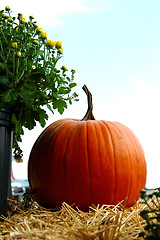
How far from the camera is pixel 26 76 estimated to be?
45.8 inches

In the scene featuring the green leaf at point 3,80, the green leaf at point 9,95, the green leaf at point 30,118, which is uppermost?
the green leaf at point 3,80

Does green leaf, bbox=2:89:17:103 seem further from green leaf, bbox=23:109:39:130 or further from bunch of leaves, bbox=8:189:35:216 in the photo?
bunch of leaves, bbox=8:189:35:216

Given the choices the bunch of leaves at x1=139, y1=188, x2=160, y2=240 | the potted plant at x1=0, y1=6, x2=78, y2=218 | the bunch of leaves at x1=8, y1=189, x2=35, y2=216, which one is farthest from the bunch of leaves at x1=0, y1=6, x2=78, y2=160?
the bunch of leaves at x1=139, y1=188, x2=160, y2=240

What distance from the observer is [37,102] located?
126cm

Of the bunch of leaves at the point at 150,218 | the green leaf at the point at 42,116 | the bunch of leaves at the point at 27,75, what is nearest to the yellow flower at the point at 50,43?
the bunch of leaves at the point at 27,75

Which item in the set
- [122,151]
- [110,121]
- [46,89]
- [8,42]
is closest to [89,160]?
[122,151]

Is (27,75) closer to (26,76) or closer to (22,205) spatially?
(26,76)

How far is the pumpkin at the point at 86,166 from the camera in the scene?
47.3 inches

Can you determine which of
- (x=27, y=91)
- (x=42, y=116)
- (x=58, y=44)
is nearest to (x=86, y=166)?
(x=42, y=116)

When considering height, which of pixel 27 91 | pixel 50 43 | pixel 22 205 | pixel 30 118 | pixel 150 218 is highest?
pixel 50 43

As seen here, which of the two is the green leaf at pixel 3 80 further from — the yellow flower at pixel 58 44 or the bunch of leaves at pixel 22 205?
the bunch of leaves at pixel 22 205

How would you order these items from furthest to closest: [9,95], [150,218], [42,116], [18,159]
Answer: [18,159]
[42,116]
[9,95]
[150,218]

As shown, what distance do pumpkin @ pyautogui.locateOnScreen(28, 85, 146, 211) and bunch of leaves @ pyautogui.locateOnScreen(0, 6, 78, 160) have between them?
0.41ft

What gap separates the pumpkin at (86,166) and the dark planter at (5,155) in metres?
A: 0.13
